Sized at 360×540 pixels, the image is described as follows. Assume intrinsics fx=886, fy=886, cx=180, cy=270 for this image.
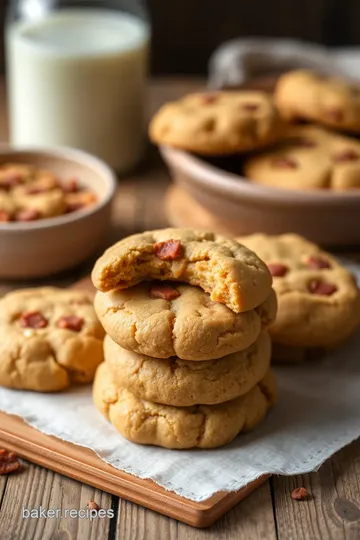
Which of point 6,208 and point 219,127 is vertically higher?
point 219,127

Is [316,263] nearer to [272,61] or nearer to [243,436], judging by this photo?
[243,436]

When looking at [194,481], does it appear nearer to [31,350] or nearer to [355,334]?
[31,350]

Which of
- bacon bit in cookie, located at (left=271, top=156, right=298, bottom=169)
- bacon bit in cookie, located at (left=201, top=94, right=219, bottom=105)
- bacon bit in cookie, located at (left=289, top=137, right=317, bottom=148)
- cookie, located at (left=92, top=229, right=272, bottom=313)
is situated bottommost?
bacon bit in cookie, located at (left=271, top=156, right=298, bottom=169)

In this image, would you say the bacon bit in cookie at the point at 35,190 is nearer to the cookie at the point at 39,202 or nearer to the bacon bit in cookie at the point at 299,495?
the cookie at the point at 39,202

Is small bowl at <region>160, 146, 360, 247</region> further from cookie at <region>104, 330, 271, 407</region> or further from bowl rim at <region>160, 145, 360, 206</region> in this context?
cookie at <region>104, 330, 271, 407</region>

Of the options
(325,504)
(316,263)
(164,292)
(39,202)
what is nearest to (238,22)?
(39,202)

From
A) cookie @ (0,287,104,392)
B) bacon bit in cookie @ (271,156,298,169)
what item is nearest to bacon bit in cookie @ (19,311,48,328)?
cookie @ (0,287,104,392)
